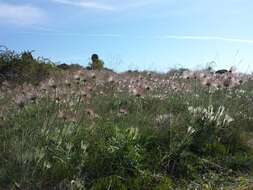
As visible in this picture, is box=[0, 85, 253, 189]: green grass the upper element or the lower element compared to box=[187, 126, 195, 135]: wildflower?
lower

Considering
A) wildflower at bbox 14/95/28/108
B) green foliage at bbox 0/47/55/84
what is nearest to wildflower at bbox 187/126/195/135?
wildflower at bbox 14/95/28/108

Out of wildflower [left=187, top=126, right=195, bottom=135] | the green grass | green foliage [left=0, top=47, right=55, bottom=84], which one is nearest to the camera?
the green grass

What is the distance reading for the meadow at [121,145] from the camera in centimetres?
448

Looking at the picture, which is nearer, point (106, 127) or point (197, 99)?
point (106, 127)

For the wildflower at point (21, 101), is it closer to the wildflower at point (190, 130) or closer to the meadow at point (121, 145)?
the meadow at point (121, 145)

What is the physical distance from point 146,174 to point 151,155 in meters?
0.45

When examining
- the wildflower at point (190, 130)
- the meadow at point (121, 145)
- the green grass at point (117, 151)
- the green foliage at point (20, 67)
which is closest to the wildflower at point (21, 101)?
the meadow at point (121, 145)

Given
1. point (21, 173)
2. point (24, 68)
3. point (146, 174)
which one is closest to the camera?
point (21, 173)

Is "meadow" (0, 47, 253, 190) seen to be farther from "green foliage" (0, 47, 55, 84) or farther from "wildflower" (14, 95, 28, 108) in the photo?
"green foliage" (0, 47, 55, 84)

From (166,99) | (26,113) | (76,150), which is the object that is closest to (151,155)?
(76,150)

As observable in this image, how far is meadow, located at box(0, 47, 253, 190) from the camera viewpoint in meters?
4.48

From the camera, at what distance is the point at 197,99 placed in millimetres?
7156

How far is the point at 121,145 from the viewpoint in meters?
4.86

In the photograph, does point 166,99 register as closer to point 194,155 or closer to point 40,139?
point 194,155
